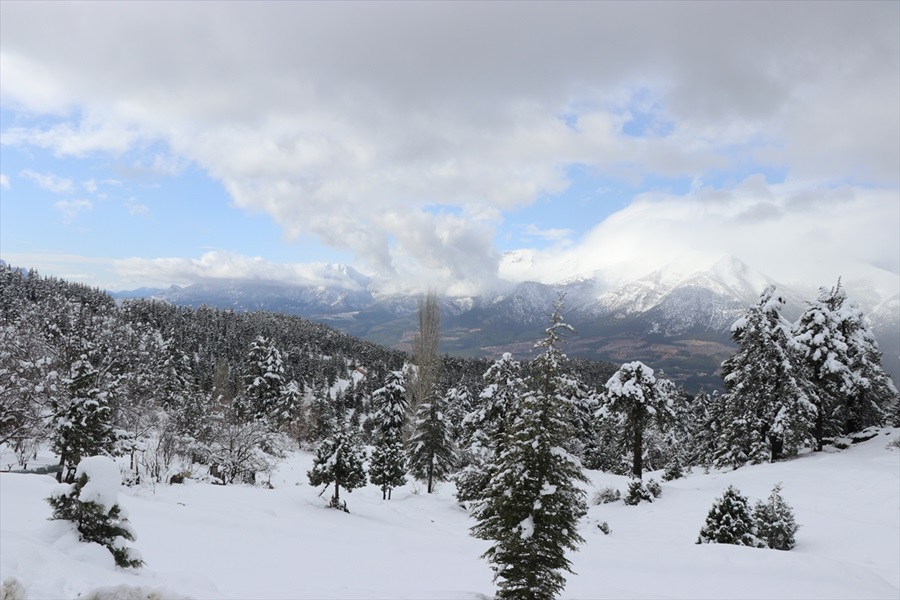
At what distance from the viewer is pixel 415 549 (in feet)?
59.0

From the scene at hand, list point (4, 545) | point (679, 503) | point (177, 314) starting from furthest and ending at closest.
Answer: point (177, 314) < point (679, 503) < point (4, 545)

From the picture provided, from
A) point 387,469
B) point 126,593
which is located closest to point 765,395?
point 387,469

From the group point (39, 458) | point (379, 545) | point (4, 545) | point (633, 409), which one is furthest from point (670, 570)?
point (39, 458)

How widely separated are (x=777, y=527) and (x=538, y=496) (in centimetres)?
1324

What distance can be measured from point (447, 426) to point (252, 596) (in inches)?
1171

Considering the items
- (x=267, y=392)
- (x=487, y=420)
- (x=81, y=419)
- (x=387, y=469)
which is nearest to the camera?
(x=81, y=419)

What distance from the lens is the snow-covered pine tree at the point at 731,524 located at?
1700 cm

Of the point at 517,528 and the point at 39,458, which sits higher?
the point at 517,528

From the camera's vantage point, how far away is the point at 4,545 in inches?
289

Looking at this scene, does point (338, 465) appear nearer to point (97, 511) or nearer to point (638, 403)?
point (97, 511)

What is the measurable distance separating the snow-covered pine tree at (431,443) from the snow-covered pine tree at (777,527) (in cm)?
2402

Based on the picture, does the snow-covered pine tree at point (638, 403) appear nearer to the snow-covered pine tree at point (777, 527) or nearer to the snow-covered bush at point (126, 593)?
the snow-covered pine tree at point (777, 527)

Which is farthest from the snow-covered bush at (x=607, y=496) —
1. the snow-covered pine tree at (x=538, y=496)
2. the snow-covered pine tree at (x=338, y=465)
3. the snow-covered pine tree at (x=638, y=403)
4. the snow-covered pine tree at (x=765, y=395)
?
the snow-covered pine tree at (x=538, y=496)

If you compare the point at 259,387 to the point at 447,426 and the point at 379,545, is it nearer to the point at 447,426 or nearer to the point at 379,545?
the point at 447,426
